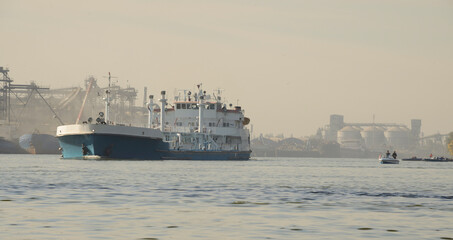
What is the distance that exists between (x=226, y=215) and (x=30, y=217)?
7.18 meters

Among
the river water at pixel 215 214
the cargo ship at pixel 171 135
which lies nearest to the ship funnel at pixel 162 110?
the cargo ship at pixel 171 135

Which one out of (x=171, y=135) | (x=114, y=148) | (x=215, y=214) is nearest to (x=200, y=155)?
(x=171, y=135)

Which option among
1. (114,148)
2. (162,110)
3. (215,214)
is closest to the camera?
(215,214)

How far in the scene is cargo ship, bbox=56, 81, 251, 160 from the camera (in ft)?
356

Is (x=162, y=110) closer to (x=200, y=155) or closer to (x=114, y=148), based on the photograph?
(x=200, y=155)

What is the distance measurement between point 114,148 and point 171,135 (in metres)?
29.9

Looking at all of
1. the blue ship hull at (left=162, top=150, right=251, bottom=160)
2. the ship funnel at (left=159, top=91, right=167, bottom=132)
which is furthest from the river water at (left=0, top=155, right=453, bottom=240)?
the ship funnel at (left=159, top=91, right=167, bottom=132)

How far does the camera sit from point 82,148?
110938 millimetres

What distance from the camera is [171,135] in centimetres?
13825

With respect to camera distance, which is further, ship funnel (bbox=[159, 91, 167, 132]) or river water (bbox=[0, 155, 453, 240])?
ship funnel (bbox=[159, 91, 167, 132])

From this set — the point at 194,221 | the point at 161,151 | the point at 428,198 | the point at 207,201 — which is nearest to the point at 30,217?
the point at 194,221

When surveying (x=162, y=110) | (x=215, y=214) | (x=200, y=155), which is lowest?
(x=215, y=214)

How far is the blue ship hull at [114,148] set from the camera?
354 feet

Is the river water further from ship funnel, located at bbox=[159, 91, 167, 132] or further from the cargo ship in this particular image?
ship funnel, located at bbox=[159, 91, 167, 132]
